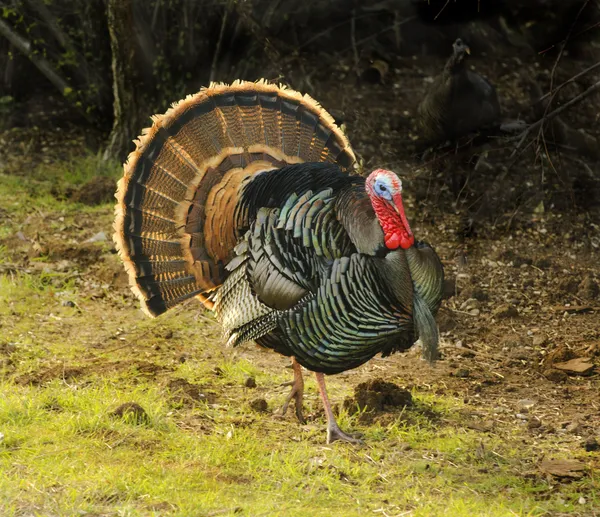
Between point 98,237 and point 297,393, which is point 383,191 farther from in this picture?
point 98,237

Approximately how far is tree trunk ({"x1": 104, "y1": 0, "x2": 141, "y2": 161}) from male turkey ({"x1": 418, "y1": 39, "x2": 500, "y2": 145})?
254 centimetres

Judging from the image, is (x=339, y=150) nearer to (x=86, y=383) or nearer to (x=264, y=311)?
(x=264, y=311)

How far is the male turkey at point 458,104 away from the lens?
23.7ft

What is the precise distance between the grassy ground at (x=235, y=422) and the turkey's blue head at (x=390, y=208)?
104cm

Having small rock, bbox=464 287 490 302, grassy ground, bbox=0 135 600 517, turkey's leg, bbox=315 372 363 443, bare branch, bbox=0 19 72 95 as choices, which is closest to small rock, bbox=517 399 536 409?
grassy ground, bbox=0 135 600 517

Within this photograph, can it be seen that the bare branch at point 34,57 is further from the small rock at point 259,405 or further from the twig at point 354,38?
the small rock at point 259,405

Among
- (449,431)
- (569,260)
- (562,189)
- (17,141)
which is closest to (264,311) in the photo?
(449,431)

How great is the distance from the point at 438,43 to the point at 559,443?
17.4ft

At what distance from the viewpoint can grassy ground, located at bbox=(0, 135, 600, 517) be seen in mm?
4109

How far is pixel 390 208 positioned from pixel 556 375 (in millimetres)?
1819

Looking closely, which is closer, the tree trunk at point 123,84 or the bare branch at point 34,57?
the tree trunk at point 123,84

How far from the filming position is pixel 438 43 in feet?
30.0

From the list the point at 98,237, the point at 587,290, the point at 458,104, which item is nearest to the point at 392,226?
the point at 587,290

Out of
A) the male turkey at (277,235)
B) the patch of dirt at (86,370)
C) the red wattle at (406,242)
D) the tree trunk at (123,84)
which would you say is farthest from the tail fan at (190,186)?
the tree trunk at (123,84)
